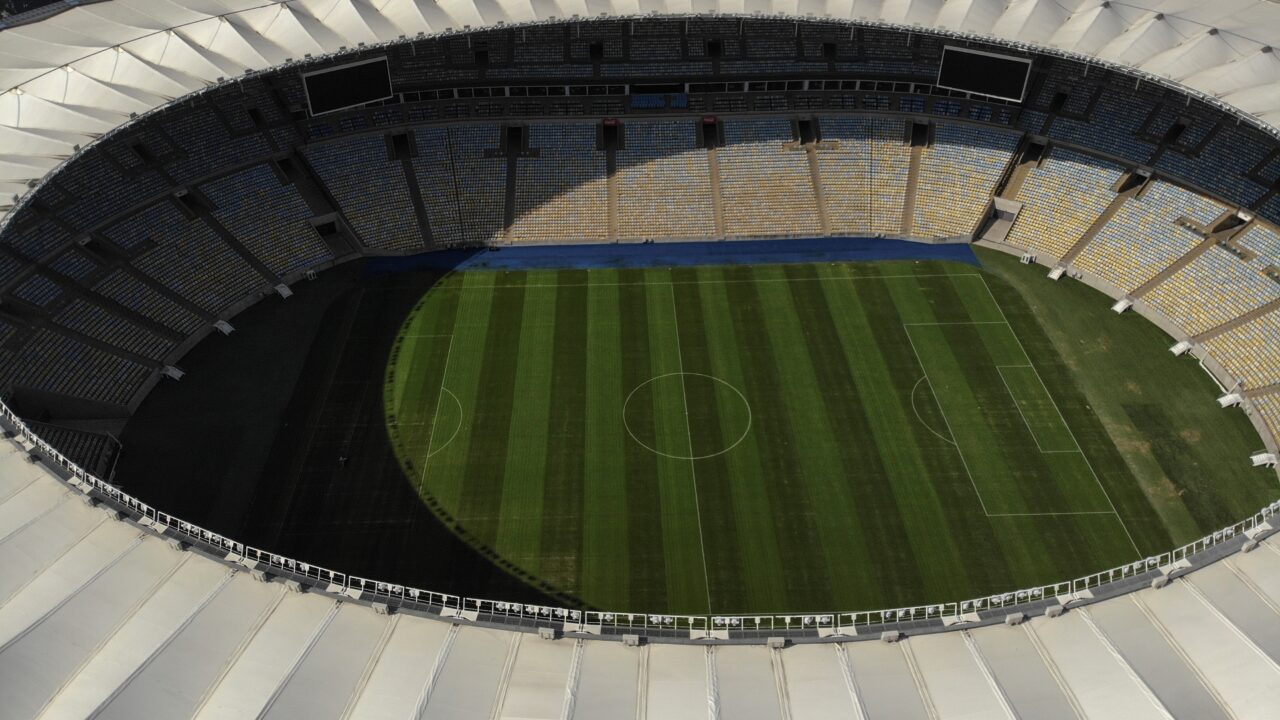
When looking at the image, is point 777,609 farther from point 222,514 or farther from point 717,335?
point 222,514

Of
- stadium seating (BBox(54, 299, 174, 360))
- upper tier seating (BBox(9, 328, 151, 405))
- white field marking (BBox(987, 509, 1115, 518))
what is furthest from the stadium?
upper tier seating (BBox(9, 328, 151, 405))

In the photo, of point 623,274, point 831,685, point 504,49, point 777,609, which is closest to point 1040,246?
point 623,274

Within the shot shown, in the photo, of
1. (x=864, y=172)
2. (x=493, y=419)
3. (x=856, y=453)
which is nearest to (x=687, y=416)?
(x=856, y=453)

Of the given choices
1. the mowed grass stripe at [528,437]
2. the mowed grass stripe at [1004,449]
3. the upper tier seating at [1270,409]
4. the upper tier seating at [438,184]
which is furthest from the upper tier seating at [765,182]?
the upper tier seating at [1270,409]

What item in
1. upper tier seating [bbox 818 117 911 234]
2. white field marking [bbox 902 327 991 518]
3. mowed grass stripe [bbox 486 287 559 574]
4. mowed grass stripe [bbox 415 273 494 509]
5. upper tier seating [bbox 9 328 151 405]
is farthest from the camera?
upper tier seating [bbox 818 117 911 234]

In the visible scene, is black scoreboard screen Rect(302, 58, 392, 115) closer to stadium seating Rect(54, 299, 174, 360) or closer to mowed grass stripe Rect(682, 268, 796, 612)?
stadium seating Rect(54, 299, 174, 360)

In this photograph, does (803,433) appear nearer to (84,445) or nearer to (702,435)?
(702,435)

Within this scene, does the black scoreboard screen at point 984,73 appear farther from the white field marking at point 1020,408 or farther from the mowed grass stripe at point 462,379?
the mowed grass stripe at point 462,379
